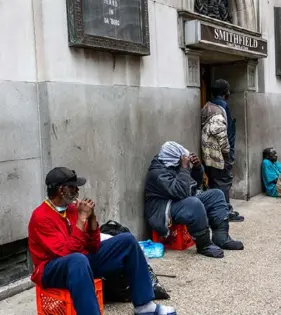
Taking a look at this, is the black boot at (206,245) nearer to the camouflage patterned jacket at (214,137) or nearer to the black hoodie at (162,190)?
the black hoodie at (162,190)

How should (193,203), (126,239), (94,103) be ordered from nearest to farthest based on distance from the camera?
1. (126,239)
2. (94,103)
3. (193,203)

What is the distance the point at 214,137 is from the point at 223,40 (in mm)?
1334

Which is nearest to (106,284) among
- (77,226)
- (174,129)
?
(77,226)

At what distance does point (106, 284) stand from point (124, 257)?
0.48 meters

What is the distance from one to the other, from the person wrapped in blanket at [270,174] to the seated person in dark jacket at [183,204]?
3037 mm

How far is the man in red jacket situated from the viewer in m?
2.95

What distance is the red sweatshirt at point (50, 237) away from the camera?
10.0 feet

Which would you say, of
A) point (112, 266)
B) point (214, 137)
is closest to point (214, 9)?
point (214, 137)

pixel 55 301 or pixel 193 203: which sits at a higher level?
pixel 193 203

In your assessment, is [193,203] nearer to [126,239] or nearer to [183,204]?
[183,204]

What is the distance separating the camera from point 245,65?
757cm

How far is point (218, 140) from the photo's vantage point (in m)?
6.28

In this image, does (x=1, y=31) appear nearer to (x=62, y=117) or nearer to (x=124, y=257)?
(x=62, y=117)

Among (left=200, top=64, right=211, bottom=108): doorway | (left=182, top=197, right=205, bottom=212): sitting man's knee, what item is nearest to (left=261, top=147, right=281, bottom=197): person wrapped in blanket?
(left=200, top=64, right=211, bottom=108): doorway
